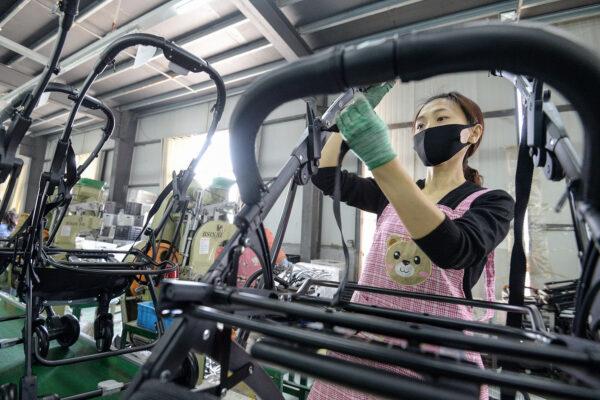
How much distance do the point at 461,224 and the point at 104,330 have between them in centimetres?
200

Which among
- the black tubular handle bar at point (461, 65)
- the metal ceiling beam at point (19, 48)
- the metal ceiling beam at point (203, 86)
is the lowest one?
the black tubular handle bar at point (461, 65)

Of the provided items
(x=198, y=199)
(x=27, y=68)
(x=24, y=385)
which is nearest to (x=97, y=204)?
(x=198, y=199)

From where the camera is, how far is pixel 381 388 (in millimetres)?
299

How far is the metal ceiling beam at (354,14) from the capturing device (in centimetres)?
407

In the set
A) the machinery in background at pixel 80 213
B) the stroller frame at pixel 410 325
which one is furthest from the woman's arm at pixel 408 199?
the machinery in background at pixel 80 213

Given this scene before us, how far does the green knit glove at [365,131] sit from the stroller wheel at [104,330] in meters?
1.91

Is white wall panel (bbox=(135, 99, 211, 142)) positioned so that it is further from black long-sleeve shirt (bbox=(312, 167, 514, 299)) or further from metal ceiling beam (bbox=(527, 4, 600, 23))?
black long-sleeve shirt (bbox=(312, 167, 514, 299))

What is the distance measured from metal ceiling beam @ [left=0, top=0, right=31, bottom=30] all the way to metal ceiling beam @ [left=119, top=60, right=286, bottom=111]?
2.82m

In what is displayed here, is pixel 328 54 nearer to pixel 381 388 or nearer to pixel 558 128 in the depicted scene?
pixel 381 388

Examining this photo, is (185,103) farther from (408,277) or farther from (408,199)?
(408,199)

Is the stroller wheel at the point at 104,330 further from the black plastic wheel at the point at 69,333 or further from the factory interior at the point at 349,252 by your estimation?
the black plastic wheel at the point at 69,333

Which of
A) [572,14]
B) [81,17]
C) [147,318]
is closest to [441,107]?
[147,318]

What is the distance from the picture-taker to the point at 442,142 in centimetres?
105

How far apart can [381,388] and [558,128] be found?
54 centimetres
